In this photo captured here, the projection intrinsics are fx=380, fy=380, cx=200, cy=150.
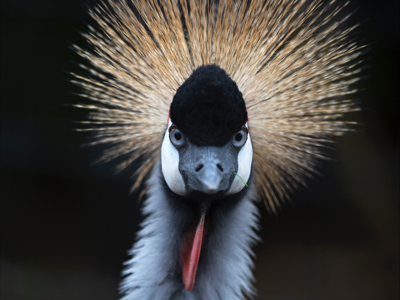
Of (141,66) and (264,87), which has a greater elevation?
(141,66)

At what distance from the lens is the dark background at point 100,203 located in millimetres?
1966

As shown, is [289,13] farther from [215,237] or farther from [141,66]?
[215,237]

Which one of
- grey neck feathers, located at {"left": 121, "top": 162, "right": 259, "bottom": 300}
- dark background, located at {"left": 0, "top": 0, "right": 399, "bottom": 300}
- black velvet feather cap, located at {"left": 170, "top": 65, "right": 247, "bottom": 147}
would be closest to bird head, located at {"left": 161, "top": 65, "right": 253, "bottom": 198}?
black velvet feather cap, located at {"left": 170, "top": 65, "right": 247, "bottom": 147}

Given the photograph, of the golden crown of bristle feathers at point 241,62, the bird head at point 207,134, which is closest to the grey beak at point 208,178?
the bird head at point 207,134

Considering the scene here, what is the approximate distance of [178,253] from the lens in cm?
92

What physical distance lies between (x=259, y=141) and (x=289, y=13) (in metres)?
0.35

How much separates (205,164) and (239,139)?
4.7 inches

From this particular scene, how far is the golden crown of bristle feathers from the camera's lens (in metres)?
0.99

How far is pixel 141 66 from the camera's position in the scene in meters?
1.04

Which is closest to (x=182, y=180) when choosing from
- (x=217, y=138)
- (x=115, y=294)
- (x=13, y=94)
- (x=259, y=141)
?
(x=217, y=138)

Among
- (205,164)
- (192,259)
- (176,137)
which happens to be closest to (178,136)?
(176,137)

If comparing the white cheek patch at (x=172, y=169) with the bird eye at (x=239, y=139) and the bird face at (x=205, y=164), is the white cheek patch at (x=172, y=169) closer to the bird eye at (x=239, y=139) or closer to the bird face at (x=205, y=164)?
the bird face at (x=205, y=164)

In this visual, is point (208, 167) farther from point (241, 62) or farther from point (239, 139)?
point (241, 62)

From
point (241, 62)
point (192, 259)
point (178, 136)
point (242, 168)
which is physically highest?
point (241, 62)
